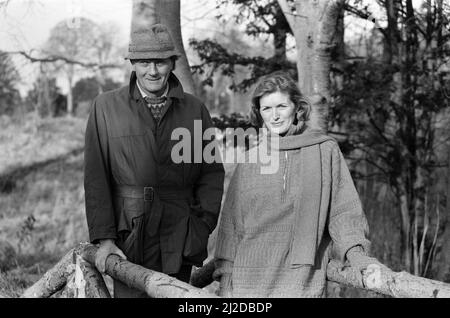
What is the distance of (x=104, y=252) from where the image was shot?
3.07 m

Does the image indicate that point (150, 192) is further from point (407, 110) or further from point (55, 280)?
point (407, 110)

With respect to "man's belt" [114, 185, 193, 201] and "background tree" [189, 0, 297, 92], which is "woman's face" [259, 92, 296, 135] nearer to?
"man's belt" [114, 185, 193, 201]

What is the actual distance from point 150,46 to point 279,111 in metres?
0.71

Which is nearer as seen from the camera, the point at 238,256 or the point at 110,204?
the point at 238,256

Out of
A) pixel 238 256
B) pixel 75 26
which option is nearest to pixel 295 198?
pixel 238 256

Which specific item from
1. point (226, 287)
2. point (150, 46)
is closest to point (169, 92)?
point (150, 46)

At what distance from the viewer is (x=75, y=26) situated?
249 inches

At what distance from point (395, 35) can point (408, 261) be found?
244cm

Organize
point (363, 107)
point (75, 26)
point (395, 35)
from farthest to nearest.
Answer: point (395, 35), point (363, 107), point (75, 26)

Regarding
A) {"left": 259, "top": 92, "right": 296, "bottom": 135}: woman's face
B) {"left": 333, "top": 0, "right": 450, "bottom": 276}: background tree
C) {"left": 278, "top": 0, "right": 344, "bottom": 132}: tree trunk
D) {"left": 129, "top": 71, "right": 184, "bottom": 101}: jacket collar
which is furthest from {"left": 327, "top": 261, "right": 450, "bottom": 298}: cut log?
{"left": 333, "top": 0, "right": 450, "bottom": 276}: background tree

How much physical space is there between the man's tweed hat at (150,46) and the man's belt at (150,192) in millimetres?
624

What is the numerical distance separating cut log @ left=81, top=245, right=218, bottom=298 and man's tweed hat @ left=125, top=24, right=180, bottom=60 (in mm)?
945

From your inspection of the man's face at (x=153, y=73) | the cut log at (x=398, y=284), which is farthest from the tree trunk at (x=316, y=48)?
the cut log at (x=398, y=284)
